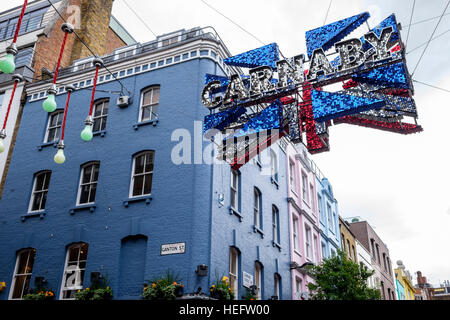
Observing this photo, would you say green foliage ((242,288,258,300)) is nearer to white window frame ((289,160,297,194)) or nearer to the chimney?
white window frame ((289,160,297,194))

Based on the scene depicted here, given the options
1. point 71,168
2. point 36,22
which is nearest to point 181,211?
point 71,168

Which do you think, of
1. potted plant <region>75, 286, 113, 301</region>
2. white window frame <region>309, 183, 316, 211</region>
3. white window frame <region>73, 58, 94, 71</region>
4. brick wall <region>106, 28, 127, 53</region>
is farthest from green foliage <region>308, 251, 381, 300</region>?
brick wall <region>106, 28, 127, 53</region>

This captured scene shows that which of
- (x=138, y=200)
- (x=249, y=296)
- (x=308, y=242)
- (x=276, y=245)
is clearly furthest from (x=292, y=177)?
(x=138, y=200)

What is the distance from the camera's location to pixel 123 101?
750 inches

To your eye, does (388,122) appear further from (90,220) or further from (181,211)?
(90,220)

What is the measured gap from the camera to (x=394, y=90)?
12062 mm

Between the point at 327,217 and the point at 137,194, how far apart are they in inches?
716

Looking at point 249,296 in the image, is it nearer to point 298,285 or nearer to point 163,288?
point 163,288

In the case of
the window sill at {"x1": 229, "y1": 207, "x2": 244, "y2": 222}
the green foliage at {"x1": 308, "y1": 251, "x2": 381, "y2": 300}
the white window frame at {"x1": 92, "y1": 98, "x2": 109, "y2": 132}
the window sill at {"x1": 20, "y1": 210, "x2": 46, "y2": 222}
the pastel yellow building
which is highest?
the white window frame at {"x1": 92, "y1": 98, "x2": 109, "y2": 132}

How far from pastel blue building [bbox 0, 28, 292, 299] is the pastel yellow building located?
3756cm

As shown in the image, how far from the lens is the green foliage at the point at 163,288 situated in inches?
549

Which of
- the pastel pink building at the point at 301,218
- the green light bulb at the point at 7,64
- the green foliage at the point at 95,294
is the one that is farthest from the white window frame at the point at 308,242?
the green light bulb at the point at 7,64

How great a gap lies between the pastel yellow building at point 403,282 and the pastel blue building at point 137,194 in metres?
37.6

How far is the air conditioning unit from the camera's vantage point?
62.4 feet
